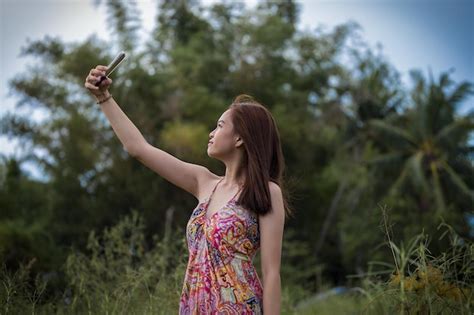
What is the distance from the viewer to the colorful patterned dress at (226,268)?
Answer: 2994 millimetres

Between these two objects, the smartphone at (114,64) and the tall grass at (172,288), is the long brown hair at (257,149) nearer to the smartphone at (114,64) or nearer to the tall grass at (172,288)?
the smartphone at (114,64)

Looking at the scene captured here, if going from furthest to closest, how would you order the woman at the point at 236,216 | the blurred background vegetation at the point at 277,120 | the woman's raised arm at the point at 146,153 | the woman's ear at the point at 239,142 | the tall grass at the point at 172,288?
the blurred background vegetation at the point at 277,120 < the tall grass at the point at 172,288 < the woman's raised arm at the point at 146,153 < the woman's ear at the point at 239,142 < the woman at the point at 236,216

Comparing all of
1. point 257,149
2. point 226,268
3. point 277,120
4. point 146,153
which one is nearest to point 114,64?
point 146,153

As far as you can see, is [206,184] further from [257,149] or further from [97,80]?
[97,80]

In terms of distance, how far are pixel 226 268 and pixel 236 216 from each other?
200mm

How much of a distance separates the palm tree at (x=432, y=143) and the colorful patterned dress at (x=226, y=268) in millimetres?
25706

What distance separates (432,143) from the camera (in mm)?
29703

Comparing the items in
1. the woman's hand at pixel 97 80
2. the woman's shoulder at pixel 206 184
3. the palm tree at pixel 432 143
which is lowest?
the woman's shoulder at pixel 206 184

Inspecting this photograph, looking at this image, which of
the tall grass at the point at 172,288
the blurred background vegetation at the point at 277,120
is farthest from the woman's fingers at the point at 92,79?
the blurred background vegetation at the point at 277,120

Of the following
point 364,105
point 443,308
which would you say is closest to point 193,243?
point 443,308

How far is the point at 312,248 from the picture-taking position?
1201 inches

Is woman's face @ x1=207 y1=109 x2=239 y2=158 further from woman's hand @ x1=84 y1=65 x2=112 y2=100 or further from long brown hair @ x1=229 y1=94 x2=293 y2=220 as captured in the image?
woman's hand @ x1=84 y1=65 x2=112 y2=100

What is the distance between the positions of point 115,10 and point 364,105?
11.2m

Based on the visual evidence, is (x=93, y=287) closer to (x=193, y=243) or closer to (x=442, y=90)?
(x=193, y=243)
